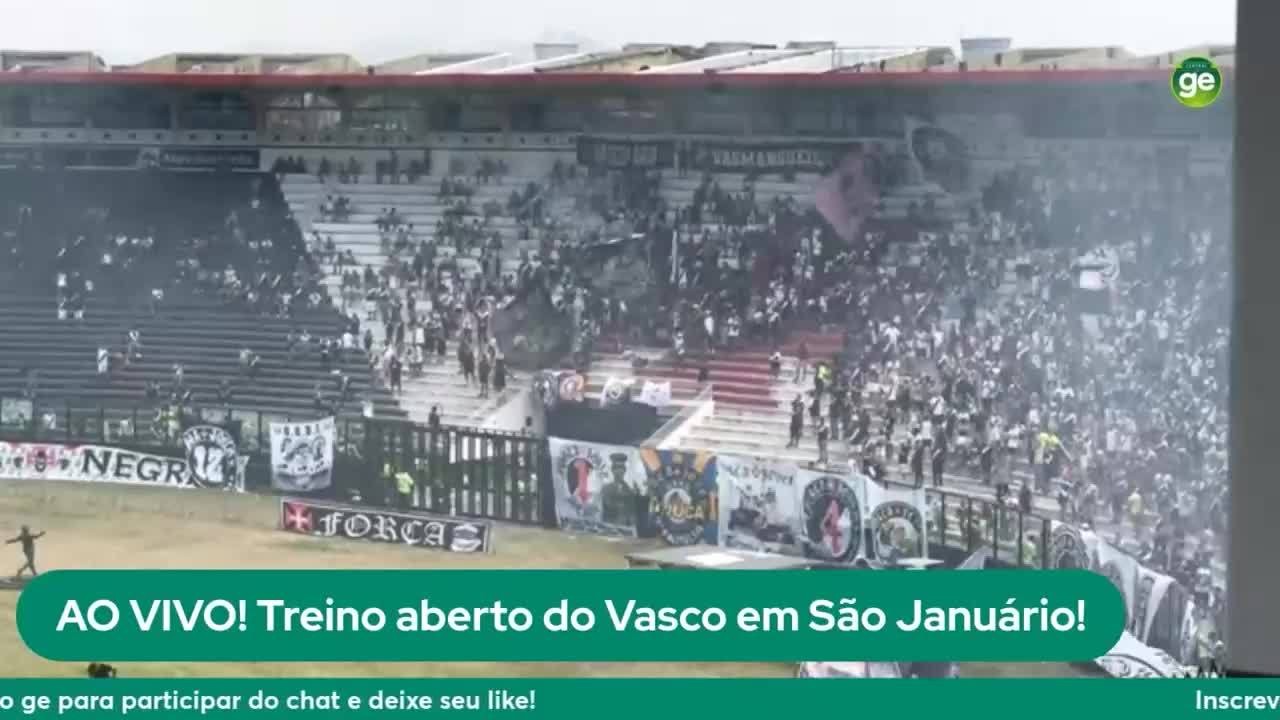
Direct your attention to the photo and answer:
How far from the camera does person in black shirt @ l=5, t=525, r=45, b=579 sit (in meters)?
6.04

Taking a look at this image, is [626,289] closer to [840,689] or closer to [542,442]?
[542,442]

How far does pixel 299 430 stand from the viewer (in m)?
6.51

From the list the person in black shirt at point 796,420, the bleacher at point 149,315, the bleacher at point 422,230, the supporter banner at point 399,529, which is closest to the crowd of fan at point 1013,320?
the person in black shirt at point 796,420

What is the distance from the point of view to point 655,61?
5.57m

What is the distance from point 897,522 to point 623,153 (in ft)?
5.53

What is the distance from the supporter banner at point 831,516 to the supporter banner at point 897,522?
0.15ft

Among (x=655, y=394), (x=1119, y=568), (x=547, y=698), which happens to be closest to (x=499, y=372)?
(x=655, y=394)

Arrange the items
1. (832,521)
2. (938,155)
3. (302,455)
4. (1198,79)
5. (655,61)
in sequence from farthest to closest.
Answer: (302,455)
(938,155)
(832,521)
(655,61)
(1198,79)

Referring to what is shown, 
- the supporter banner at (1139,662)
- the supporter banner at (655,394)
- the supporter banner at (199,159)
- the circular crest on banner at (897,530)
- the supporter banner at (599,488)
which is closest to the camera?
the supporter banner at (1139,662)

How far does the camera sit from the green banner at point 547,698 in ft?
12.7

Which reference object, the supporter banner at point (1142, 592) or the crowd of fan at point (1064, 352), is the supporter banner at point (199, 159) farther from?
the supporter banner at point (1142, 592)

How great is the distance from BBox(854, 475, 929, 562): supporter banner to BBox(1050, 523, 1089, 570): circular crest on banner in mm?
406

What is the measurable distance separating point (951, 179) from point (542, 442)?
5.65 feet

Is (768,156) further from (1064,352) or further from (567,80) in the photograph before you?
(1064,352)
